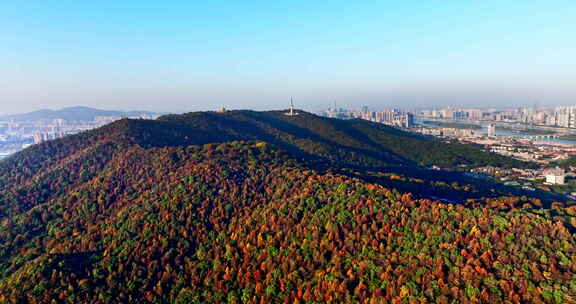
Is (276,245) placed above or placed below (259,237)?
below

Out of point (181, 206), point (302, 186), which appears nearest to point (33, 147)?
point (181, 206)

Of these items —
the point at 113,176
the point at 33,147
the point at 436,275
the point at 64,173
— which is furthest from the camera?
the point at 33,147

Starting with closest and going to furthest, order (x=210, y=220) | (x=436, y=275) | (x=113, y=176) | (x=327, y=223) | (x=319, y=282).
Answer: (x=436, y=275)
(x=319, y=282)
(x=327, y=223)
(x=210, y=220)
(x=113, y=176)

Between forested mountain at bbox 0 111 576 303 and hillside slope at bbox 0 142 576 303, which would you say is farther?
forested mountain at bbox 0 111 576 303

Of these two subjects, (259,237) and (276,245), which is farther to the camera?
(259,237)

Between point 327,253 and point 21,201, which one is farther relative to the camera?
point 21,201

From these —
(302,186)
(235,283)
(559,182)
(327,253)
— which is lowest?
(559,182)

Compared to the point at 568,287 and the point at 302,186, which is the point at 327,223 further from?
the point at 568,287

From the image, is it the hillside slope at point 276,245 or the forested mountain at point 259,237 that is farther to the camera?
the forested mountain at point 259,237
